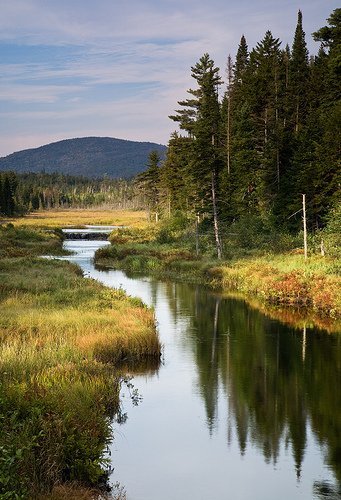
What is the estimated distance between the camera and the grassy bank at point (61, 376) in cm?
862

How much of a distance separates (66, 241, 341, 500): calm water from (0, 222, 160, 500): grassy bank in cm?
99

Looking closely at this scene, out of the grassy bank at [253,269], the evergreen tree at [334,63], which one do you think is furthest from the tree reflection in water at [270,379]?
the evergreen tree at [334,63]

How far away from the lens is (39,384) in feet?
38.2

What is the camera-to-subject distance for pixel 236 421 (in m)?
13.6

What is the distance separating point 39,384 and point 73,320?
7807 mm

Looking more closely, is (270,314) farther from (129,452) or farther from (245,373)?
(129,452)

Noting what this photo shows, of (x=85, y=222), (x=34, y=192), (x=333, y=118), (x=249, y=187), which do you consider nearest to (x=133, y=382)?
(x=333, y=118)

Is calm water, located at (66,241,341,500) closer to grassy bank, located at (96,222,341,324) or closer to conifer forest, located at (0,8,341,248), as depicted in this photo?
grassy bank, located at (96,222,341,324)

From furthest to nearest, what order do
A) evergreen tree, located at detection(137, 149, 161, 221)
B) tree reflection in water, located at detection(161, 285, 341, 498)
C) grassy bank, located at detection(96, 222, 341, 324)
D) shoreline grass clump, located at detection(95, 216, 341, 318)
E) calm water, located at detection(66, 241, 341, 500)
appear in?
evergreen tree, located at detection(137, 149, 161, 221) → shoreline grass clump, located at detection(95, 216, 341, 318) → grassy bank, located at detection(96, 222, 341, 324) → tree reflection in water, located at detection(161, 285, 341, 498) → calm water, located at detection(66, 241, 341, 500)

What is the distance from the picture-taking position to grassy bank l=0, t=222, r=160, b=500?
8617 millimetres

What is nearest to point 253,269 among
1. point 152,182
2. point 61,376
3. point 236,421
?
point 236,421

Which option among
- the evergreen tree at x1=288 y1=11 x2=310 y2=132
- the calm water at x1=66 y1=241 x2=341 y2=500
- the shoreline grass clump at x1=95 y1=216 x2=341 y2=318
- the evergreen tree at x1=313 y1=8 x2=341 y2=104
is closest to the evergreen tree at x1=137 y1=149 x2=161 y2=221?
the shoreline grass clump at x1=95 y1=216 x2=341 y2=318

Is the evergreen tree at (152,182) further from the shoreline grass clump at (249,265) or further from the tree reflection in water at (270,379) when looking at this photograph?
the tree reflection in water at (270,379)

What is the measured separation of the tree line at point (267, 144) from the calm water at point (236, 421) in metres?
23.6
